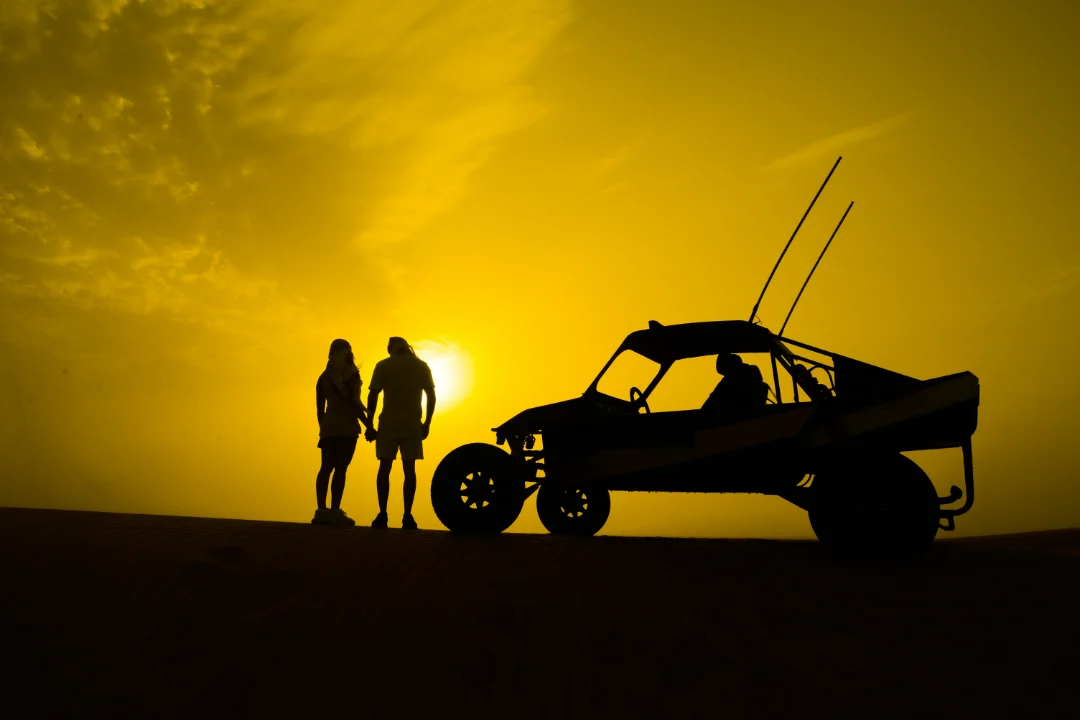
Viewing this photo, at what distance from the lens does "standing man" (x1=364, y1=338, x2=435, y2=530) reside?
817 cm

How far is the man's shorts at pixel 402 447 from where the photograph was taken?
8.14 metres

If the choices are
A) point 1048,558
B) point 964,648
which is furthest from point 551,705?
point 1048,558

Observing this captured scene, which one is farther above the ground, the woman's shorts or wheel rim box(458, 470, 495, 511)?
the woman's shorts

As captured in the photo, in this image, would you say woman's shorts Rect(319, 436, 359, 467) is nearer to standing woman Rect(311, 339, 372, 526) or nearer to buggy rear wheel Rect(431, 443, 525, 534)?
standing woman Rect(311, 339, 372, 526)

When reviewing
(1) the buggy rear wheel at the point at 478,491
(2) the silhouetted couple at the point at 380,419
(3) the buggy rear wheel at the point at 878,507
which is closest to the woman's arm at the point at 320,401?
(2) the silhouetted couple at the point at 380,419

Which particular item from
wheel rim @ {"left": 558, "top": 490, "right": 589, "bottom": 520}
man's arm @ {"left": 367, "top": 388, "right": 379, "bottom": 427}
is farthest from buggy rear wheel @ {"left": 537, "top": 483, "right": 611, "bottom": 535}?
man's arm @ {"left": 367, "top": 388, "right": 379, "bottom": 427}

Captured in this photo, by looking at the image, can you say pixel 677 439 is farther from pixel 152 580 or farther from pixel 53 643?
pixel 53 643

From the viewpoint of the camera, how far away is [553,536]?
717 centimetres

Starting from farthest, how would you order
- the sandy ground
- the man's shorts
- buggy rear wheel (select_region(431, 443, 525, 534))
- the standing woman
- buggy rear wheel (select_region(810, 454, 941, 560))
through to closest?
1. the standing woman
2. the man's shorts
3. buggy rear wheel (select_region(431, 443, 525, 534))
4. buggy rear wheel (select_region(810, 454, 941, 560))
5. the sandy ground

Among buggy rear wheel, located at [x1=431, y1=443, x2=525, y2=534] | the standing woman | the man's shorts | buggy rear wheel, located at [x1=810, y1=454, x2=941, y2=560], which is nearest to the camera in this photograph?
buggy rear wheel, located at [x1=810, y1=454, x2=941, y2=560]

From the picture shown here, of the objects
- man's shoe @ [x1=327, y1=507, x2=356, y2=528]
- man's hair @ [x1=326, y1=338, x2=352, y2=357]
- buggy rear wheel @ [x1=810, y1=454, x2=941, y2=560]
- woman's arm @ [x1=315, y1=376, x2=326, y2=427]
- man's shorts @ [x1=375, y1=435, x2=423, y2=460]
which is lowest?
buggy rear wheel @ [x1=810, y1=454, x2=941, y2=560]

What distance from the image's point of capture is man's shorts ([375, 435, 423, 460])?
8141mm

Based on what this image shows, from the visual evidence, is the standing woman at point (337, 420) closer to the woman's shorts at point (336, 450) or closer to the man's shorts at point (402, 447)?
the woman's shorts at point (336, 450)

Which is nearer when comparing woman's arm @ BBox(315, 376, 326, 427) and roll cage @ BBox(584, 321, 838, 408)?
roll cage @ BBox(584, 321, 838, 408)
